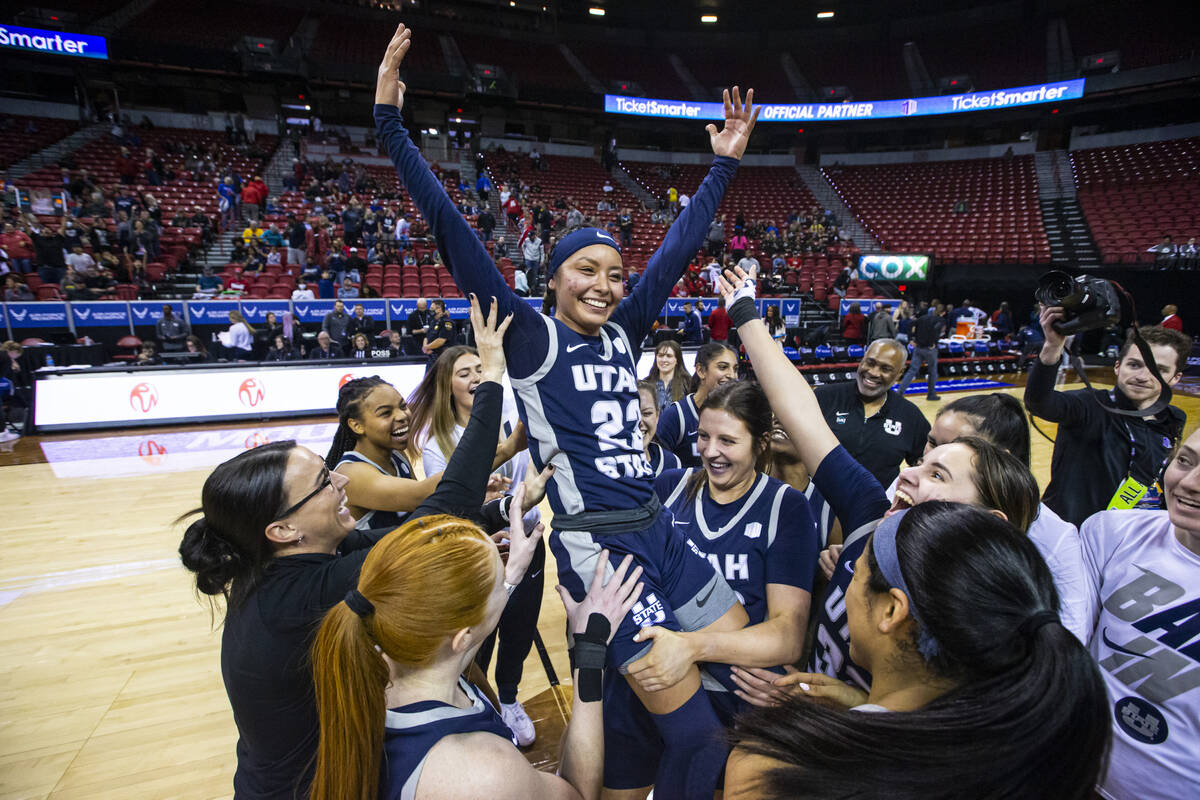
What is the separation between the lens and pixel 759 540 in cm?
181

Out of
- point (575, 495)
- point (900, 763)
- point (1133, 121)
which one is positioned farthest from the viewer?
point (1133, 121)

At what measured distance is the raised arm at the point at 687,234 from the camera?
2.15 meters

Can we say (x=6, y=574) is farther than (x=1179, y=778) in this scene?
Yes

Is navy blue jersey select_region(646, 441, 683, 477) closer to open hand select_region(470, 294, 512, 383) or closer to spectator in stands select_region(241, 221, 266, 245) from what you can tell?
open hand select_region(470, 294, 512, 383)

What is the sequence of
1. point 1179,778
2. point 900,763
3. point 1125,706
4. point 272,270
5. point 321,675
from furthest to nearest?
point 272,270 < point 1125,706 < point 1179,778 < point 321,675 < point 900,763

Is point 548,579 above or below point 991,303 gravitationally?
below

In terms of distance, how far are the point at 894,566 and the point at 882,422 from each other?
2518mm

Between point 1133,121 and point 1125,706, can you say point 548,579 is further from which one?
point 1133,121

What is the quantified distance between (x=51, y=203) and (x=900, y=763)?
19.5 m

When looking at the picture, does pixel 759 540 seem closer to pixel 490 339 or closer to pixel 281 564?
pixel 490 339

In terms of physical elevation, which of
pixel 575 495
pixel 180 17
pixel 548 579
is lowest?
pixel 548 579

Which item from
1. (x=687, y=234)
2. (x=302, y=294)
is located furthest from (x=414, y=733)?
(x=302, y=294)

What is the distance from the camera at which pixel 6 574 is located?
432 centimetres

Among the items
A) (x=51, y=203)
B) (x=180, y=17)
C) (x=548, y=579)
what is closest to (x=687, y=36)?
(x=180, y=17)
